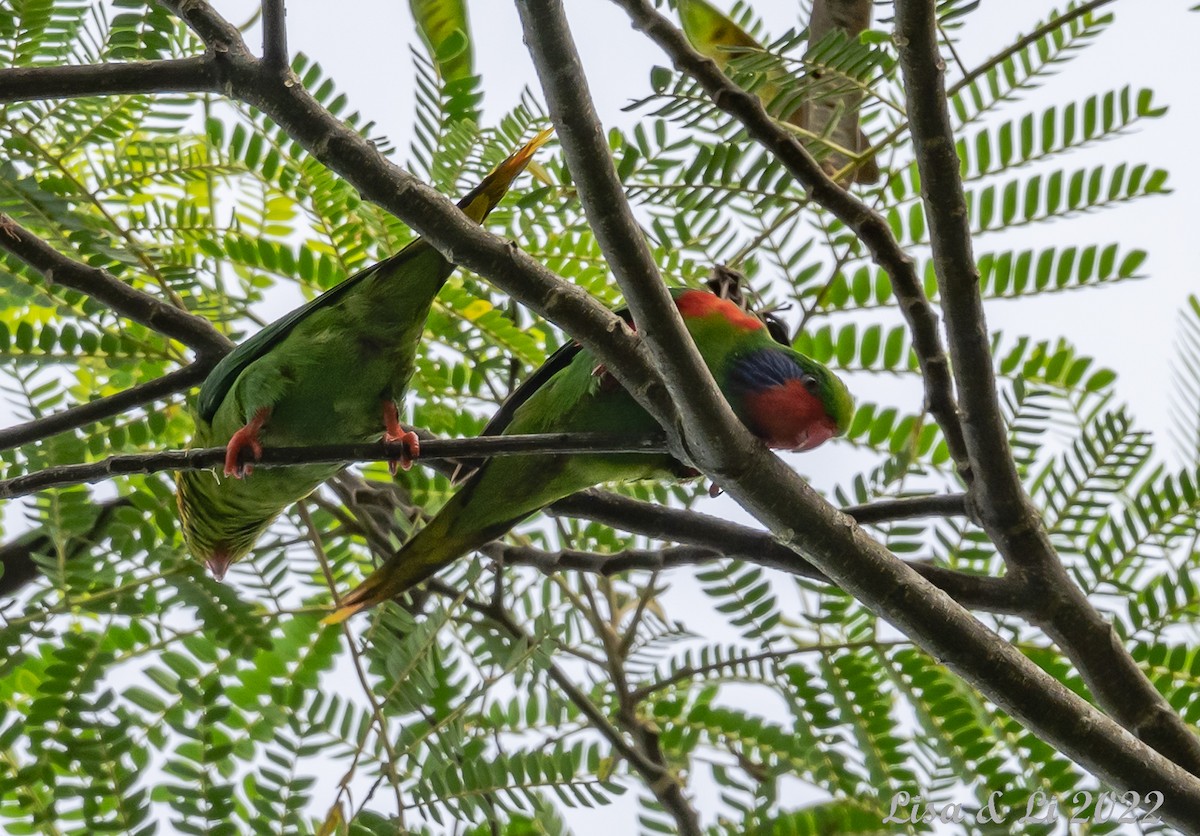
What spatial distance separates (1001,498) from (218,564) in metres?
1.58

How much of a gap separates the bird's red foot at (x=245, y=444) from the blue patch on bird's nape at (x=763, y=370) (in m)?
0.88

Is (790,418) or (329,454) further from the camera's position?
(790,418)

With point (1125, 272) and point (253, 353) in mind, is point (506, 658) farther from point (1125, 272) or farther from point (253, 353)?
point (1125, 272)

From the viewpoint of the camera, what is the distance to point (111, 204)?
2750 mm

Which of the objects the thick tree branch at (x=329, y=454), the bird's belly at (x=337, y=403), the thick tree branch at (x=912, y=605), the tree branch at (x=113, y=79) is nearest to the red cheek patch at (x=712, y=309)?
the thick tree branch at (x=912, y=605)

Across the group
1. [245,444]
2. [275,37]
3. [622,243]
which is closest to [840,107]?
[622,243]

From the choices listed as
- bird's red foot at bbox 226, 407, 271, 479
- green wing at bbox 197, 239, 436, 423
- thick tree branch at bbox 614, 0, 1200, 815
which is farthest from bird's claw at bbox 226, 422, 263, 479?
thick tree branch at bbox 614, 0, 1200, 815

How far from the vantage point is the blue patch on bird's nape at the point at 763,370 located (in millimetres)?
1970

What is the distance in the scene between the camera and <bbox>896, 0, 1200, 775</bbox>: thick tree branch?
68.1 inches

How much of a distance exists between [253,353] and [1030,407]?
5.24ft

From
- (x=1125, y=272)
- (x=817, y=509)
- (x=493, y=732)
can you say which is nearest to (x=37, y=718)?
(x=493, y=732)

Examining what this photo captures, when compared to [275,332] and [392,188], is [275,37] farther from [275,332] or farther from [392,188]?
[275,332]

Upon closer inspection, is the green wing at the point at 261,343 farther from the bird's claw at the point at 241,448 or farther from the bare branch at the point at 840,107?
the bare branch at the point at 840,107

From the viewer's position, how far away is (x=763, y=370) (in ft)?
6.55
